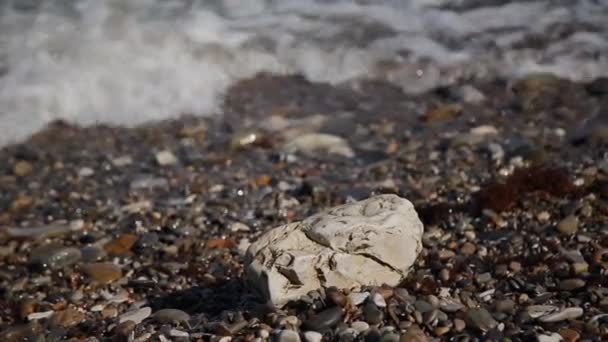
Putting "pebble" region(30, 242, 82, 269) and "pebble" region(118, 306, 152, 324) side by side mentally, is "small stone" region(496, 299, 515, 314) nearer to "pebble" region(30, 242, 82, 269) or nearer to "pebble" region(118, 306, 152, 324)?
"pebble" region(118, 306, 152, 324)

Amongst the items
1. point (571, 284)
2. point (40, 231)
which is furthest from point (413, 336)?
point (40, 231)

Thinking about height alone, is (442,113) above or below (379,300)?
below

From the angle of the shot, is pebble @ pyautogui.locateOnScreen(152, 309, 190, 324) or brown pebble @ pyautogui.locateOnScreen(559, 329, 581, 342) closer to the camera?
brown pebble @ pyautogui.locateOnScreen(559, 329, 581, 342)

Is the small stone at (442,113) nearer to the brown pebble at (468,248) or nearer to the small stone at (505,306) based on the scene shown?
the brown pebble at (468,248)

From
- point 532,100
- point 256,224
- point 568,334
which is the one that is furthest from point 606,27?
point 568,334

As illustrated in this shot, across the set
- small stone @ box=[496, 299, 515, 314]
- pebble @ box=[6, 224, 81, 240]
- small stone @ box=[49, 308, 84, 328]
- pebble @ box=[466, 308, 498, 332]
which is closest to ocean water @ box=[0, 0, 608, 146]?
pebble @ box=[6, 224, 81, 240]

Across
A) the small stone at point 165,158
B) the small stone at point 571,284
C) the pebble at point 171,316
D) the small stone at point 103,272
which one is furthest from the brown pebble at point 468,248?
the small stone at point 165,158

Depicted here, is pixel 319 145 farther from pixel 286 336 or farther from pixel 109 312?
pixel 286 336
